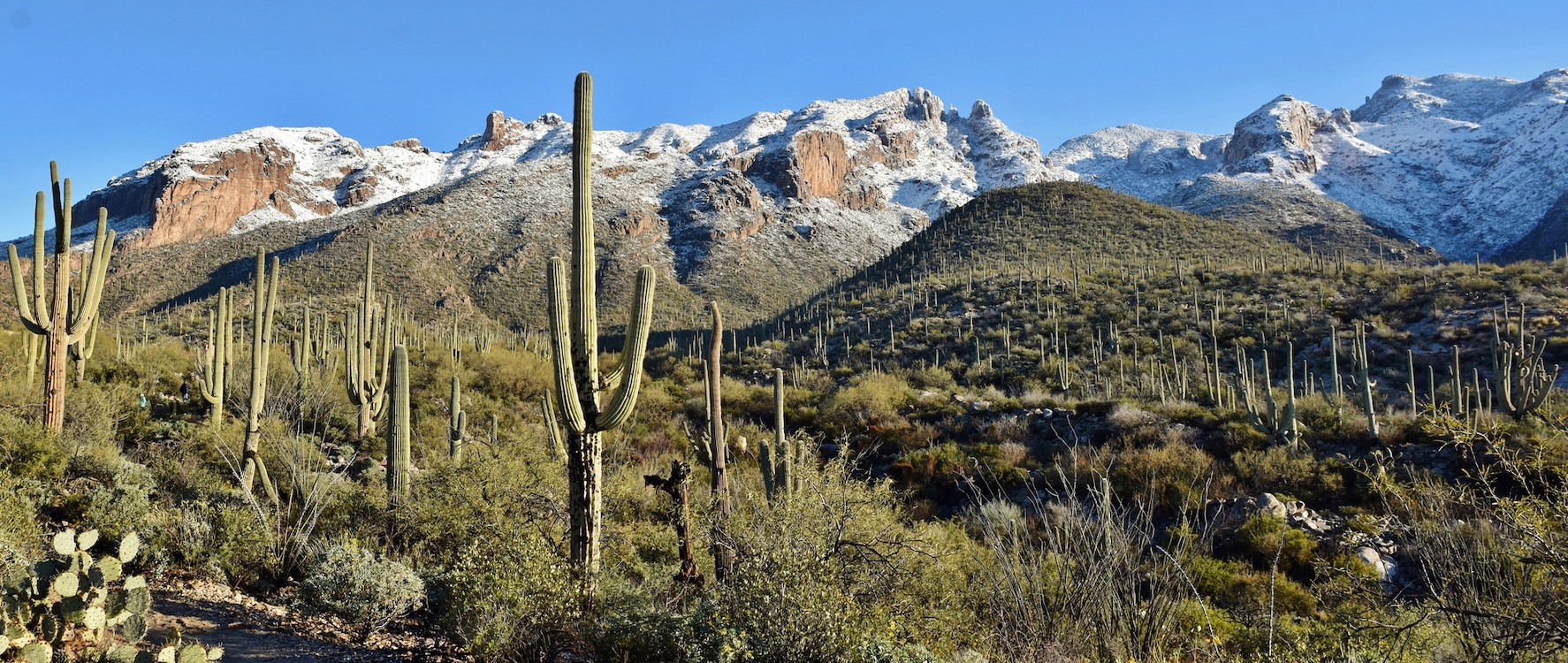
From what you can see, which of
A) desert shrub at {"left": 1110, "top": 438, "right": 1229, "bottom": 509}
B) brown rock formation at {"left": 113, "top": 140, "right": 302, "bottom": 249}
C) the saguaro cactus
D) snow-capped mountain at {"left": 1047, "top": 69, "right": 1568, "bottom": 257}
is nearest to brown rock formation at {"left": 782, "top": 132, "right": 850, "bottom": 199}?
snow-capped mountain at {"left": 1047, "top": 69, "right": 1568, "bottom": 257}

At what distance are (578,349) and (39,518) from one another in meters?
6.92

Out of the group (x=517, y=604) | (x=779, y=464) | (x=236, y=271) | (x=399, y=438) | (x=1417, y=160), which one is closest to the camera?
(x=517, y=604)

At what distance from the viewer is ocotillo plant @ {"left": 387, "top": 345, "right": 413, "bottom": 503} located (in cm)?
1051

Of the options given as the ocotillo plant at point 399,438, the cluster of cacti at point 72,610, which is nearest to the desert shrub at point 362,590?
the cluster of cacti at point 72,610

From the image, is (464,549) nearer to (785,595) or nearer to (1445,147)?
(785,595)

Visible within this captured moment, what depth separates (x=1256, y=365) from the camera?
2558 cm

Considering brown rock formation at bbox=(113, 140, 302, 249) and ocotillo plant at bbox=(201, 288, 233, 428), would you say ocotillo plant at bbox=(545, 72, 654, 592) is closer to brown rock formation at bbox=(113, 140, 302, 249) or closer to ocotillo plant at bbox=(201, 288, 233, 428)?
ocotillo plant at bbox=(201, 288, 233, 428)

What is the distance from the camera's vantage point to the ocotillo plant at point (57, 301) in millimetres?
10008

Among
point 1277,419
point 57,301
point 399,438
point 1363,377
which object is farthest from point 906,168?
point 57,301

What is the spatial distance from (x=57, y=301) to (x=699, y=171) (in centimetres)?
→ 8755

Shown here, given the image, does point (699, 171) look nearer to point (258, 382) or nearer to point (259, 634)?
point (258, 382)

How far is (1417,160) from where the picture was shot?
90.2 metres

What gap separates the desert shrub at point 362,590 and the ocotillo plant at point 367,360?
30.9 ft

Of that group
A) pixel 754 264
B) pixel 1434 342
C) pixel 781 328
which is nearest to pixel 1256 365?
pixel 1434 342
